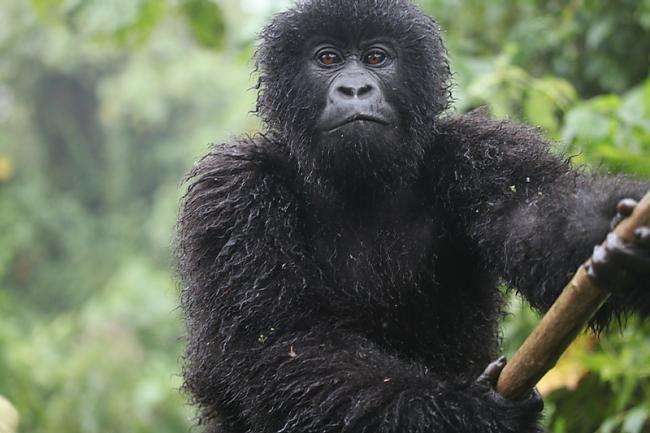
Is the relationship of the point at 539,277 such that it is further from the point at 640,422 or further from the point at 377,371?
the point at 640,422

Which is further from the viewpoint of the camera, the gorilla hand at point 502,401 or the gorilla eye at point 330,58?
the gorilla eye at point 330,58

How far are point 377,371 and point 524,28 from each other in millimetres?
3697

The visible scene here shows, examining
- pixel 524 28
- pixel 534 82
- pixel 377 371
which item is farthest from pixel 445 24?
pixel 377 371

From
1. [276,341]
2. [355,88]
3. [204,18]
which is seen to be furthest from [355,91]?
[204,18]

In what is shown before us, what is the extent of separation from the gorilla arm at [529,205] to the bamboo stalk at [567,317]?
14 cm

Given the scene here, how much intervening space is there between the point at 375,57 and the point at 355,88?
0.24 m

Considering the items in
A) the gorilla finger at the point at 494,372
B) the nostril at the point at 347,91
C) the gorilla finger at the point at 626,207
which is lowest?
the gorilla finger at the point at 494,372

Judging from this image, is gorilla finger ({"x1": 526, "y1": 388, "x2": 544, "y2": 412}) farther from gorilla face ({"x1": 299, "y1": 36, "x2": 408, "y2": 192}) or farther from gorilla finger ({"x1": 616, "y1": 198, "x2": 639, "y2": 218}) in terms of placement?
gorilla face ({"x1": 299, "y1": 36, "x2": 408, "y2": 192})

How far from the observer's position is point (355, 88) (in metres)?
3.16

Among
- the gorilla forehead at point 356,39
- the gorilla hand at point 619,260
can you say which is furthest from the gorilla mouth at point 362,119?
the gorilla hand at point 619,260

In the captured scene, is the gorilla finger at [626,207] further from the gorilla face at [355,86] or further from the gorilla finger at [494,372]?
the gorilla face at [355,86]

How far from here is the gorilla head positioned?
10.4 ft

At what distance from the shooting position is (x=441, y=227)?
332 cm

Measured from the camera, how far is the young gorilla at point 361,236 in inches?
110
